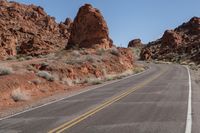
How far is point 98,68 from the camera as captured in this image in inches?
1679

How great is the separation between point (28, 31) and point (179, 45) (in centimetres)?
6193

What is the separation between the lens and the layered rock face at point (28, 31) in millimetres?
72869

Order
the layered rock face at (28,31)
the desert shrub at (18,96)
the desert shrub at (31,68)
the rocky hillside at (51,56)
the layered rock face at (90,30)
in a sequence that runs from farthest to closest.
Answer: the layered rock face at (28,31)
the layered rock face at (90,30)
the desert shrub at (31,68)
the rocky hillside at (51,56)
the desert shrub at (18,96)

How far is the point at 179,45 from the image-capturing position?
134m

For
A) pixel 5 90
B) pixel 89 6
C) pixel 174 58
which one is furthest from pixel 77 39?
pixel 174 58

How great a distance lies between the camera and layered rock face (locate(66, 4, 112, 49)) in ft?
196

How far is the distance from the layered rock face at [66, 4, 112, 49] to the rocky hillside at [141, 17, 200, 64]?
45437mm

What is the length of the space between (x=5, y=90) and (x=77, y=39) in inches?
1528

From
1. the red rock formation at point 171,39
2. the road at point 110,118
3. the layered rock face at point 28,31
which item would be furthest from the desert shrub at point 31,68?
the red rock formation at point 171,39

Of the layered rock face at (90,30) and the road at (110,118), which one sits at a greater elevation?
the layered rock face at (90,30)

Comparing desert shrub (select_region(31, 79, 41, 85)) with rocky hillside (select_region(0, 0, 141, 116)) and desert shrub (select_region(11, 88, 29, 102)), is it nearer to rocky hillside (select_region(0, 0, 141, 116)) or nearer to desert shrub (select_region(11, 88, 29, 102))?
rocky hillside (select_region(0, 0, 141, 116))

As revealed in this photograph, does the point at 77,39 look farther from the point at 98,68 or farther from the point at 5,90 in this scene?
the point at 5,90

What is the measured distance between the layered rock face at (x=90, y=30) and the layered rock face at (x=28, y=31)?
38.0 ft

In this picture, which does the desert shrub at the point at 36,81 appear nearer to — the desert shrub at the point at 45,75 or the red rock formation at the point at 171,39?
the desert shrub at the point at 45,75
